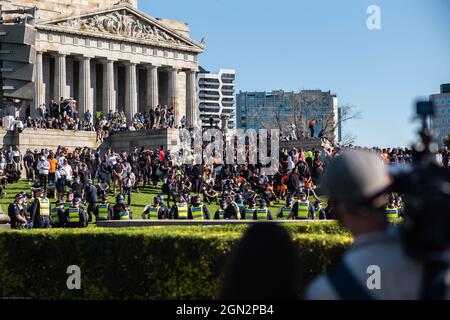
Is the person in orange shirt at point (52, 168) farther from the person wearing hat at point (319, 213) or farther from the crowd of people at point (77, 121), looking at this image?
the person wearing hat at point (319, 213)

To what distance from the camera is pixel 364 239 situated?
10.9ft

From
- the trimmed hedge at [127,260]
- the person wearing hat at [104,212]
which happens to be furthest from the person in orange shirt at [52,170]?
the trimmed hedge at [127,260]

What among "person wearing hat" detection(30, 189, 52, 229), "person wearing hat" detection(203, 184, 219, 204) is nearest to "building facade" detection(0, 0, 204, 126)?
"person wearing hat" detection(203, 184, 219, 204)

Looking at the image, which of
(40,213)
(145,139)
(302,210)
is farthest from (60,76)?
(302,210)

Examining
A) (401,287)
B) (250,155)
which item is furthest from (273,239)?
(250,155)

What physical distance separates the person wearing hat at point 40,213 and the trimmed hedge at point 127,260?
1071cm

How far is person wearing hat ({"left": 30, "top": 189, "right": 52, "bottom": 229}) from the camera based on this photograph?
23.4 m

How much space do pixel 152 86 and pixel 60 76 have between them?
997cm

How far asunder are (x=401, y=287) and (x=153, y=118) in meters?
51.5

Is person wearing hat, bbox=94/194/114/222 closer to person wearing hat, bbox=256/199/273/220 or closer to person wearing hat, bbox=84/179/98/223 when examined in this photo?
person wearing hat, bbox=84/179/98/223

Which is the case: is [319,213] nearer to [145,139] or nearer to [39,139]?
[39,139]

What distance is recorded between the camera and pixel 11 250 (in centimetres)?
1283

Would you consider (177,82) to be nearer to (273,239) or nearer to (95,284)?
(95,284)

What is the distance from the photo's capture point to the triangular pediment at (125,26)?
6322cm
